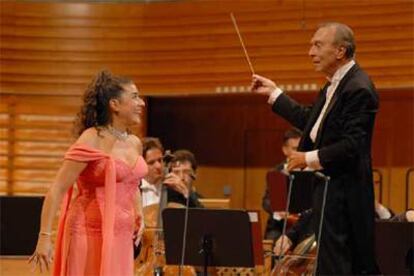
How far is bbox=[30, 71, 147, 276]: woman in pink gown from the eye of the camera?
3.35m

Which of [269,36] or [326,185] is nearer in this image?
[326,185]

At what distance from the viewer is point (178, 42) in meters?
8.97

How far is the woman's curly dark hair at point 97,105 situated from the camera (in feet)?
11.5

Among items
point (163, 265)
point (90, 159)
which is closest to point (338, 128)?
point (90, 159)

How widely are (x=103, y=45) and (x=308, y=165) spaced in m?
6.18

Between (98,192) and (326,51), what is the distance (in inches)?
43.4

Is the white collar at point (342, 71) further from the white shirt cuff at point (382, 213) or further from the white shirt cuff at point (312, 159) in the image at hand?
the white shirt cuff at point (382, 213)

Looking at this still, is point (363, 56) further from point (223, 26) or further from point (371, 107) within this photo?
point (371, 107)

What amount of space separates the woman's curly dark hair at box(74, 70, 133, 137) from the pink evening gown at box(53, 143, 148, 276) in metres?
0.16

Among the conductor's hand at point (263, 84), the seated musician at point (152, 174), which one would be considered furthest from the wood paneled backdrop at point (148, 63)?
the conductor's hand at point (263, 84)

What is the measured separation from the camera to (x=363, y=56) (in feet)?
26.6

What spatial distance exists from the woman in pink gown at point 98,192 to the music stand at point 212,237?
88 centimetres

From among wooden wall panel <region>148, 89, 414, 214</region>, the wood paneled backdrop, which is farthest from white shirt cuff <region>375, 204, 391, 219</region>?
wooden wall panel <region>148, 89, 414, 214</region>

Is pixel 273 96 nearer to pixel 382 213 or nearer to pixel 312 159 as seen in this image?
pixel 312 159
